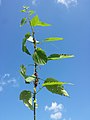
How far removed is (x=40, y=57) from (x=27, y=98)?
1.52 feet

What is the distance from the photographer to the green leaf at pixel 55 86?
2553mm

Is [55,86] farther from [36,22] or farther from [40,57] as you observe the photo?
[36,22]

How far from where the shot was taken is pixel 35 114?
2.44m

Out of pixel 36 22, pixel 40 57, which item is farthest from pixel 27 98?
pixel 36 22

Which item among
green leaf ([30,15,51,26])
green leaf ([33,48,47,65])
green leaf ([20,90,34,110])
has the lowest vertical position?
green leaf ([20,90,34,110])

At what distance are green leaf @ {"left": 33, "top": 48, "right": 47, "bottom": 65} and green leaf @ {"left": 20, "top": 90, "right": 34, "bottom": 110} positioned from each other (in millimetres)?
351

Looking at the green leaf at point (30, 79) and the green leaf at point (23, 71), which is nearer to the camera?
the green leaf at point (30, 79)

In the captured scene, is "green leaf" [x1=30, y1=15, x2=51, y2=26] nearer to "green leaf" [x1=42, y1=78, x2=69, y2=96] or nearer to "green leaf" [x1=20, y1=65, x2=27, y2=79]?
"green leaf" [x1=20, y1=65, x2=27, y2=79]

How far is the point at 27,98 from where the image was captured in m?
2.71

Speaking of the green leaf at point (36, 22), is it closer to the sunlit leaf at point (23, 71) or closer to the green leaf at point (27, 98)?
the sunlit leaf at point (23, 71)

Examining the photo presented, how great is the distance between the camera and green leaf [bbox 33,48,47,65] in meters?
2.73

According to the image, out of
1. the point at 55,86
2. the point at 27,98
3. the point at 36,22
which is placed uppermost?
the point at 36,22

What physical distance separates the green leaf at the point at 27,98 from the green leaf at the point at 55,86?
0.64 ft

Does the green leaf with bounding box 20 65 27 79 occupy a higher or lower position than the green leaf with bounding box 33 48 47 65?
lower
